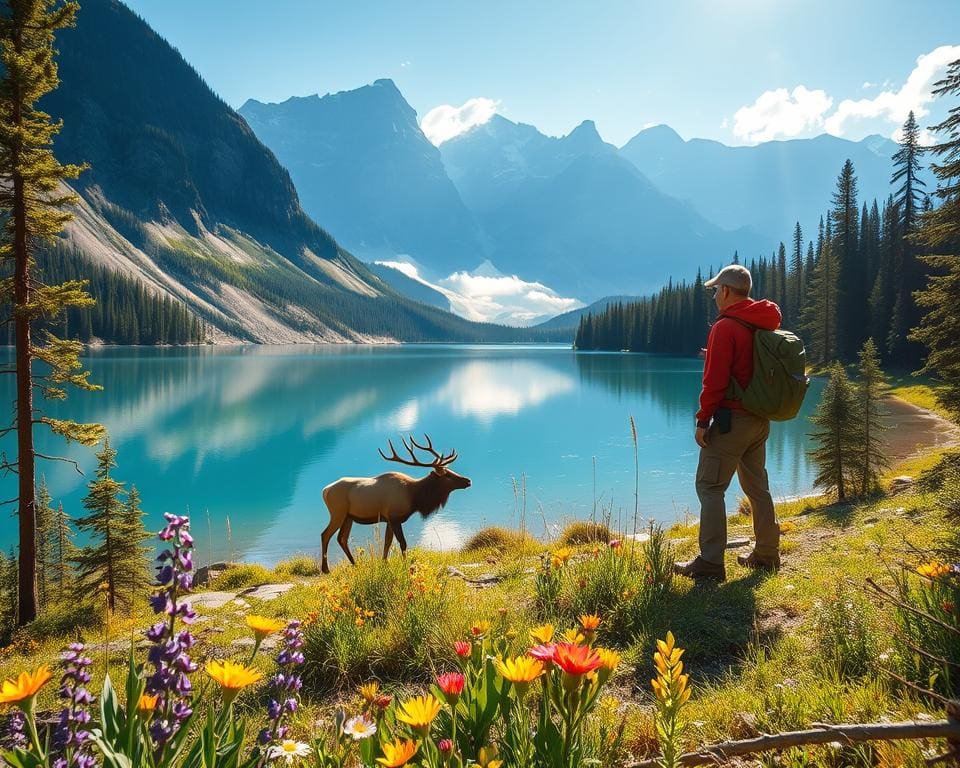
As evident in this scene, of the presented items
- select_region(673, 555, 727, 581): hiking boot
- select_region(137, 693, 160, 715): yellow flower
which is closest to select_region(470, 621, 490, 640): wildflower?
select_region(137, 693, 160, 715): yellow flower

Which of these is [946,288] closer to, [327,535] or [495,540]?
[495,540]

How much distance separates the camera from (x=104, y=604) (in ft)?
33.6

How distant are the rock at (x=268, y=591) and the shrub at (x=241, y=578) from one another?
153 cm

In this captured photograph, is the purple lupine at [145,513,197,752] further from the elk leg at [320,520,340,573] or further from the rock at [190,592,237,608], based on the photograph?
the elk leg at [320,520,340,573]

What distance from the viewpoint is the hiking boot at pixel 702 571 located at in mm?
5680

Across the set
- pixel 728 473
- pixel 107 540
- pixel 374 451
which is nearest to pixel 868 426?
pixel 728 473

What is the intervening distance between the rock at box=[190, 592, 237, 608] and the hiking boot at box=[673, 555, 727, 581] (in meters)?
6.20

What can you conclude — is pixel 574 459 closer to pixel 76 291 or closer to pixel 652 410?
pixel 652 410

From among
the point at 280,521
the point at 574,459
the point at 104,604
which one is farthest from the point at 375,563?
the point at 574,459

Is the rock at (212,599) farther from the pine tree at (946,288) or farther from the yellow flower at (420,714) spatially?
the pine tree at (946,288)

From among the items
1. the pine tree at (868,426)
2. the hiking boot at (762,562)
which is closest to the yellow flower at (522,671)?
the hiking boot at (762,562)

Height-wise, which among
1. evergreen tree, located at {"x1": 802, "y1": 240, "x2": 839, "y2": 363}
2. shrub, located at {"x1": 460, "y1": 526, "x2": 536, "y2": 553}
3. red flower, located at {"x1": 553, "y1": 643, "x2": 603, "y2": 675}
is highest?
evergreen tree, located at {"x1": 802, "y1": 240, "x2": 839, "y2": 363}

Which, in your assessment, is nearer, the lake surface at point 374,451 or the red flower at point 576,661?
the red flower at point 576,661

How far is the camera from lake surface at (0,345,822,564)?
A: 17641 mm
